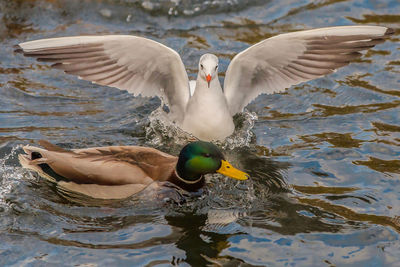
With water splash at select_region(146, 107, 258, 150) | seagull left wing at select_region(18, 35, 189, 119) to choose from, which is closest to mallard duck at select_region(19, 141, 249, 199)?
seagull left wing at select_region(18, 35, 189, 119)

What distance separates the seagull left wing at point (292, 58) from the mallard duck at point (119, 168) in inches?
64.2

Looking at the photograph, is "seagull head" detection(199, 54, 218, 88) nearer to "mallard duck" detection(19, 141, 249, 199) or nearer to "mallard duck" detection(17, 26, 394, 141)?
"mallard duck" detection(17, 26, 394, 141)

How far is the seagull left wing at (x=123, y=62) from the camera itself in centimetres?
733

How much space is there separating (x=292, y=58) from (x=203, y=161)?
199 cm

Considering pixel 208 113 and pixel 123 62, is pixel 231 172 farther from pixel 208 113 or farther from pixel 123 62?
pixel 123 62

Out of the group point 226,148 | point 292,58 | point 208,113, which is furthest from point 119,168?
point 292,58

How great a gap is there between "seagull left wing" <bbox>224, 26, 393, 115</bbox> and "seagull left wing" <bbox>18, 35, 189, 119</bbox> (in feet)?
2.05

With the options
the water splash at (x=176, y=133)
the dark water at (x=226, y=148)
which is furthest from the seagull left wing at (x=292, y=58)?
the dark water at (x=226, y=148)

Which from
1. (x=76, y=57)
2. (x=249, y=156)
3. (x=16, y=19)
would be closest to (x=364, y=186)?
(x=249, y=156)

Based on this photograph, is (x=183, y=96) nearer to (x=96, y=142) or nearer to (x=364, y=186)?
(x=96, y=142)

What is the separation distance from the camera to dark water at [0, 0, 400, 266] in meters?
5.69

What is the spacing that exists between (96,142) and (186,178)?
4.96ft

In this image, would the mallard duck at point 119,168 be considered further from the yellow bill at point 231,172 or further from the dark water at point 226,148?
the dark water at point 226,148

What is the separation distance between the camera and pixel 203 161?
6.37 meters
